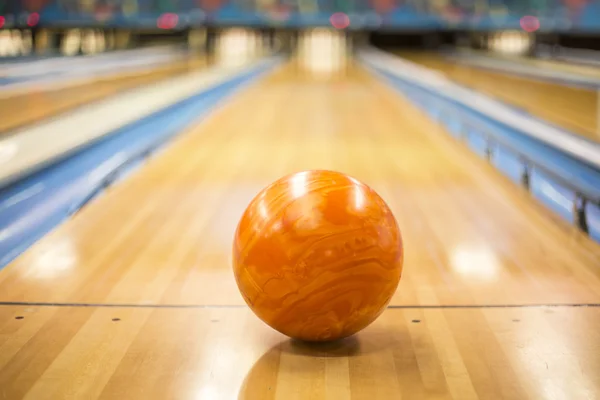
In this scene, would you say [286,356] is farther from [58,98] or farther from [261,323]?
[58,98]

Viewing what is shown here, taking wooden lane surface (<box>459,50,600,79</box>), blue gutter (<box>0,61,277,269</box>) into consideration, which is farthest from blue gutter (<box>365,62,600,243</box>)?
wooden lane surface (<box>459,50,600,79</box>)

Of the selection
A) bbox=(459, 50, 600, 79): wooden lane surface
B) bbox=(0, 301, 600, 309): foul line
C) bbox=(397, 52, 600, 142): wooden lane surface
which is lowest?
bbox=(0, 301, 600, 309): foul line

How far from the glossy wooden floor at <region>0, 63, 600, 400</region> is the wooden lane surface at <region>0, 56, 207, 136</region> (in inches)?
39.0

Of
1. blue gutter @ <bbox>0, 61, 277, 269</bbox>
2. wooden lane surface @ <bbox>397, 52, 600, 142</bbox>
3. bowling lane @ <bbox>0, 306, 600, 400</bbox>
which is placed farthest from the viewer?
wooden lane surface @ <bbox>397, 52, 600, 142</bbox>

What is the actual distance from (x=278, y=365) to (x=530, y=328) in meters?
0.50

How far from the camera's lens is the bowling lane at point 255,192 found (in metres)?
1.62

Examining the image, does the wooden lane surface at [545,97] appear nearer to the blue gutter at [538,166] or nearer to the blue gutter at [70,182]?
the blue gutter at [538,166]

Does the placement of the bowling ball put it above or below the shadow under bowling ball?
above

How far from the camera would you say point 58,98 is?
443 cm

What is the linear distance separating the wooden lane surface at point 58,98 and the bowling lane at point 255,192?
26.8 inches

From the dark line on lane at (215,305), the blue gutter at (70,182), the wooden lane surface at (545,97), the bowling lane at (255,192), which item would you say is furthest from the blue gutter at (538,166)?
the blue gutter at (70,182)

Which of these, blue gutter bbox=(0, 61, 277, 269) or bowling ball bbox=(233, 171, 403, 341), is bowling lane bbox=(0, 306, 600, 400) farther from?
blue gutter bbox=(0, 61, 277, 269)

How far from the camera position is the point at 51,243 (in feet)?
6.54

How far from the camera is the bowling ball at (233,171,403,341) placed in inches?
47.6
